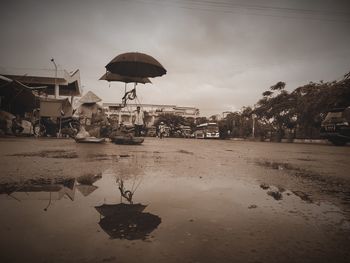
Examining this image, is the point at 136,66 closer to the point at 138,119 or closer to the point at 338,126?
the point at 138,119

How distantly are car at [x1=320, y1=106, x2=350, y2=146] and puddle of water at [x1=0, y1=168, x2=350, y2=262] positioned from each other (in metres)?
14.4

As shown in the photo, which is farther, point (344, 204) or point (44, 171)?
point (44, 171)

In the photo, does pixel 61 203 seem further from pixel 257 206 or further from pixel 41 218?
pixel 257 206

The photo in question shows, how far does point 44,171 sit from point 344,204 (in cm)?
360

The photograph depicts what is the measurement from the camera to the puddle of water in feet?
4.30

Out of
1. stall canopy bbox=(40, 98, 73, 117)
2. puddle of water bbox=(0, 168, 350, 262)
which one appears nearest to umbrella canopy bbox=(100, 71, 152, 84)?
stall canopy bbox=(40, 98, 73, 117)

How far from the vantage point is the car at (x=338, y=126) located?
571 inches

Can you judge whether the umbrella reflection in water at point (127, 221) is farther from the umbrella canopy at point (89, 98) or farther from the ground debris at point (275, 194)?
the umbrella canopy at point (89, 98)

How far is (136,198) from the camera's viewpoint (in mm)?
2379

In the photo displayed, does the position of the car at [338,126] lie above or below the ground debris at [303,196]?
above

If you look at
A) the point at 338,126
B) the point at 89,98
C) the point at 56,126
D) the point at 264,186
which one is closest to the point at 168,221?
the point at 264,186

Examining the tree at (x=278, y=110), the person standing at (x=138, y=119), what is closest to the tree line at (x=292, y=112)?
the tree at (x=278, y=110)

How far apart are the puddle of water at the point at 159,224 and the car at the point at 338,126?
14391 mm

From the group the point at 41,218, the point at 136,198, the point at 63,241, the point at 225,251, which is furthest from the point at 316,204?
the point at 41,218
